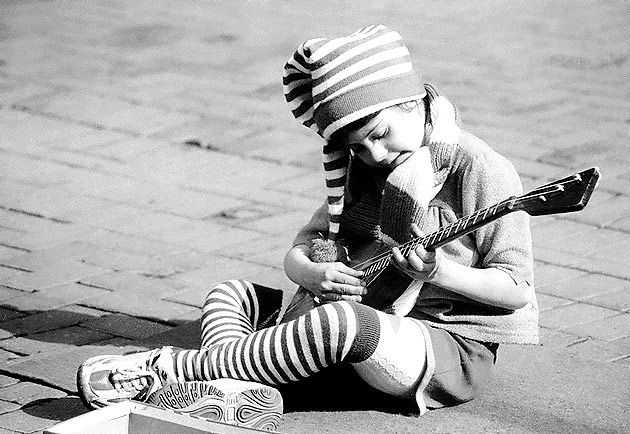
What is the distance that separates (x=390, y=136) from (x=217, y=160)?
93.2 inches

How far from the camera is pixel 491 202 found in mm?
2764

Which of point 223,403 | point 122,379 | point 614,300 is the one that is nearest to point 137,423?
point 223,403

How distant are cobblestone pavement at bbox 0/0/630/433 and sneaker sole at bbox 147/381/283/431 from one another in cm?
13

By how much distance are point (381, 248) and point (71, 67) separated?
384cm

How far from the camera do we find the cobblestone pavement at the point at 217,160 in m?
3.42

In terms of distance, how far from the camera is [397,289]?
2939 millimetres

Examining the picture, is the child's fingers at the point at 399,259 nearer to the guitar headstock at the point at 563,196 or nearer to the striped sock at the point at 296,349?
the striped sock at the point at 296,349

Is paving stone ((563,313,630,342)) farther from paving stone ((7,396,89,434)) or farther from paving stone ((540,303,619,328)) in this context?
paving stone ((7,396,89,434))

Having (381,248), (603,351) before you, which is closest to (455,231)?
(381,248)

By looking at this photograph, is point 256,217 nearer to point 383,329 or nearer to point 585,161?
point 585,161

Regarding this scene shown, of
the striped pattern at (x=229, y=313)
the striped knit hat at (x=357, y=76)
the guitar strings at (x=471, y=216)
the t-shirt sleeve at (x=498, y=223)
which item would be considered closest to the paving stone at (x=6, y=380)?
the striped pattern at (x=229, y=313)

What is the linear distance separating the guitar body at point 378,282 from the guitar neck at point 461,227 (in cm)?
13

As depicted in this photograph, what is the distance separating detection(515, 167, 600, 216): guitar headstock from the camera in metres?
2.46

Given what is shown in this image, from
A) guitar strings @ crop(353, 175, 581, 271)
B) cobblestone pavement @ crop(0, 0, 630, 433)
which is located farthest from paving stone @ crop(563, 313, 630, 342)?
guitar strings @ crop(353, 175, 581, 271)
